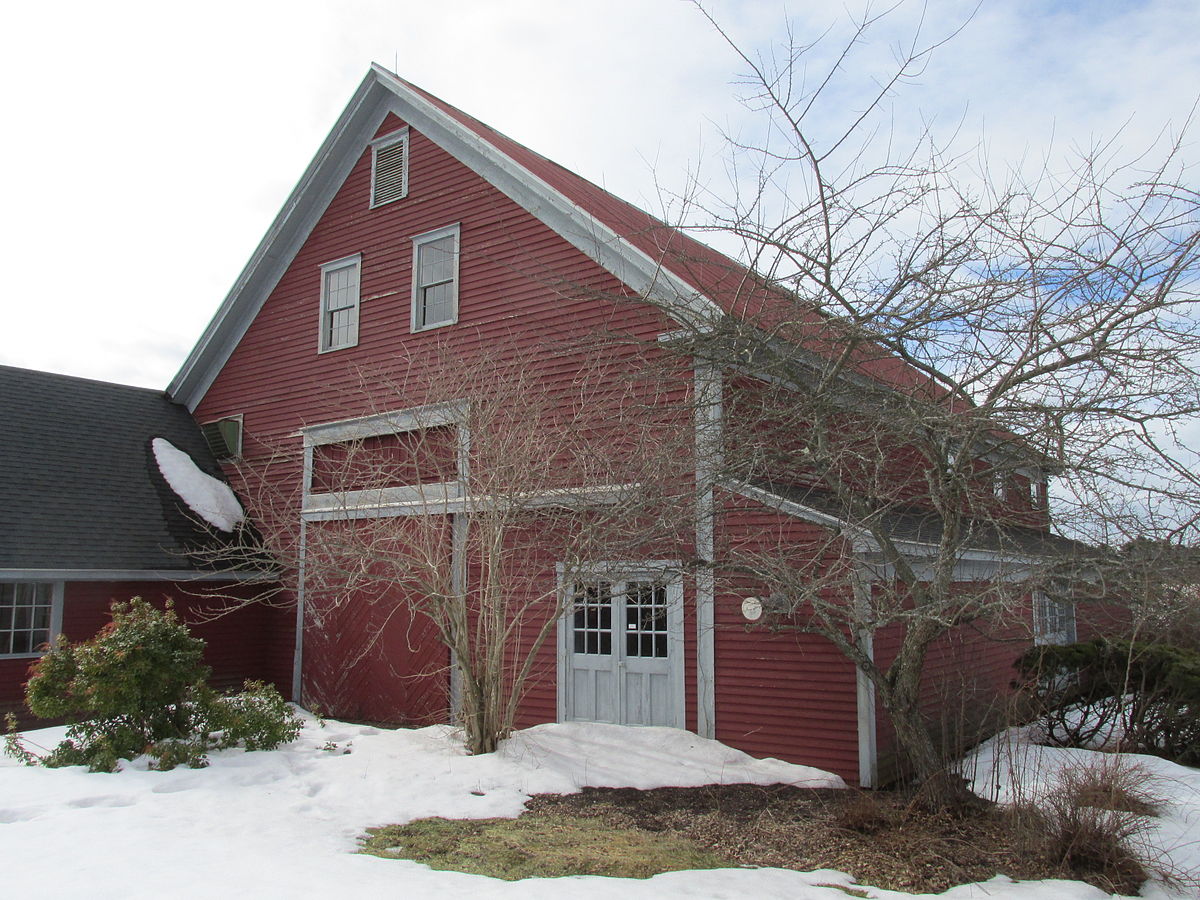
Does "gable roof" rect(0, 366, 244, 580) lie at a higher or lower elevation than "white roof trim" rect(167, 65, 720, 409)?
lower

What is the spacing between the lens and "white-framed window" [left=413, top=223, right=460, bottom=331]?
43.4 feet

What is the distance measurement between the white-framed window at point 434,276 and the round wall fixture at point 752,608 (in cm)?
609

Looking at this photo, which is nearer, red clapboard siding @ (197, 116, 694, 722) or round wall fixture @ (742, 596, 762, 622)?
round wall fixture @ (742, 596, 762, 622)

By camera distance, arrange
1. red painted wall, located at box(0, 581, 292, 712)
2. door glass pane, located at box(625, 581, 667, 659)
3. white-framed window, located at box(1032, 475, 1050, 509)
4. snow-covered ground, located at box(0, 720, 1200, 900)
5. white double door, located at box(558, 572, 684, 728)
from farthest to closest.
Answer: red painted wall, located at box(0, 581, 292, 712), door glass pane, located at box(625, 581, 667, 659), white double door, located at box(558, 572, 684, 728), white-framed window, located at box(1032, 475, 1050, 509), snow-covered ground, located at box(0, 720, 1200, 900)

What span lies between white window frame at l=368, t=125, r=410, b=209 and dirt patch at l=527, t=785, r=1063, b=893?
950 cm

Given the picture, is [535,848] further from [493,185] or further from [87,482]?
[87,482]

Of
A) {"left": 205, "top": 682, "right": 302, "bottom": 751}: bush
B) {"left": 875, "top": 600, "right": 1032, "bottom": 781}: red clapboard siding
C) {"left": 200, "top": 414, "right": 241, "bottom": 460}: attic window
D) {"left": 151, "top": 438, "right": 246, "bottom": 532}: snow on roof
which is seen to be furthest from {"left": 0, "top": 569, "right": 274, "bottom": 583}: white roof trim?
{"left": 875, "top": 600, "right": 1032, "bottom": 781}: red clapboard siding

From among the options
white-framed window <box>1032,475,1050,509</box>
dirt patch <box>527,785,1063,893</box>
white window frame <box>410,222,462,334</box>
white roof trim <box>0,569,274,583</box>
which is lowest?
dirt patch <box>527,785,1063,893</box>

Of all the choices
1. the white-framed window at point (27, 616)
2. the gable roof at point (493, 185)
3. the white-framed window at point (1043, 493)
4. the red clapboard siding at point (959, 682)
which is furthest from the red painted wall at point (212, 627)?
the white-framed window at point (1043, 493)

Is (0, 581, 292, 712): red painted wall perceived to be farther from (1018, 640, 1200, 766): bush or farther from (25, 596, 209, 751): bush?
(1018, 640, 1200, 766): bush

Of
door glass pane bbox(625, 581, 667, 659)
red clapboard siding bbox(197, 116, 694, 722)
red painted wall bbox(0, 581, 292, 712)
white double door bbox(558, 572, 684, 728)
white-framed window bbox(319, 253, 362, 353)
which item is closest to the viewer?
white double door bbox(558, 572, 684, 728)

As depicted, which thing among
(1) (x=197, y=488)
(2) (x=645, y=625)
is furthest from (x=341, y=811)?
(1) (x=197, y=488)

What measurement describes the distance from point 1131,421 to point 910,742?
300 cm

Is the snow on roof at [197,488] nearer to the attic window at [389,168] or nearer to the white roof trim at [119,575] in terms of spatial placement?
the white roof trim at [119,575]
